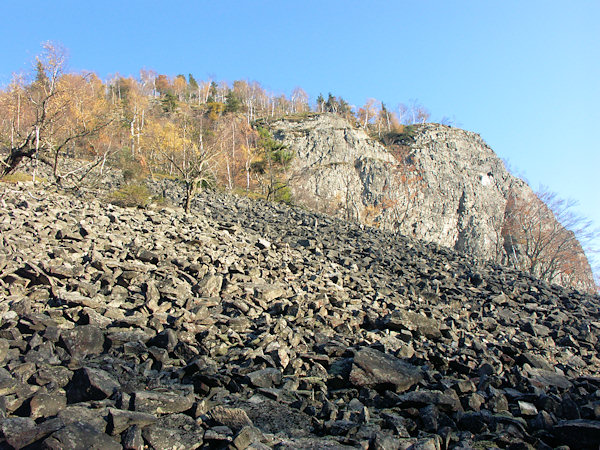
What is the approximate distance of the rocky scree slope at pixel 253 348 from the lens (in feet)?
13.3

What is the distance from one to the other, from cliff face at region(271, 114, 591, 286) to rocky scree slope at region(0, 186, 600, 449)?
46222 mm

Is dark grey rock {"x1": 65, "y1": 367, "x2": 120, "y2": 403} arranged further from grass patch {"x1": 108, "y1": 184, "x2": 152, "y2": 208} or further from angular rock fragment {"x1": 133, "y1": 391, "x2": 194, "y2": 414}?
grass patch {"x1": 108, "y1": 184, "x2": 152, "y2": 208}

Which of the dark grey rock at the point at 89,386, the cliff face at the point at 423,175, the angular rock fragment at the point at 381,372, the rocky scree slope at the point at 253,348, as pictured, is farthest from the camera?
the cliff face at the point at 423,175

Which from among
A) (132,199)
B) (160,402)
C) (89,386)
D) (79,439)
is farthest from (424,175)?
(79,439)

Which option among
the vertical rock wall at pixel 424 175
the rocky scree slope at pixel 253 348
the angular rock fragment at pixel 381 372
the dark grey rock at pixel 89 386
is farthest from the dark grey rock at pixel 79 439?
the vertical rock wall at pixel 424 175

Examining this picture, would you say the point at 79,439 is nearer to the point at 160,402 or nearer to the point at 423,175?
the point at 160,402

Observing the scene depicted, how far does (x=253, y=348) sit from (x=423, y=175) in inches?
2604

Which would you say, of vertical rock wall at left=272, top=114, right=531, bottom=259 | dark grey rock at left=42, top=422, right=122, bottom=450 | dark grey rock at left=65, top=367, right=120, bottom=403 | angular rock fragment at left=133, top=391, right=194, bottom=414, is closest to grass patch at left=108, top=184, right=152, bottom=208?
dark grey rock at left=65, top=367, right=120, bottom=403

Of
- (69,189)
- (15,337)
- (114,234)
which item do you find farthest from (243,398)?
(69,189)

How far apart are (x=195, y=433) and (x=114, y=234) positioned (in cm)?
870

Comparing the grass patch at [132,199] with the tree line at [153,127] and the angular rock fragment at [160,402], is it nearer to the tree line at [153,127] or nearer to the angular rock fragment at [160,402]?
the tree line at [153,127]

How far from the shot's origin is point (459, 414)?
4.77 metres

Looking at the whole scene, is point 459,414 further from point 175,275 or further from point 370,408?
point 175,275

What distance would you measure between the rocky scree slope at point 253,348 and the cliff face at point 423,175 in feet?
152
